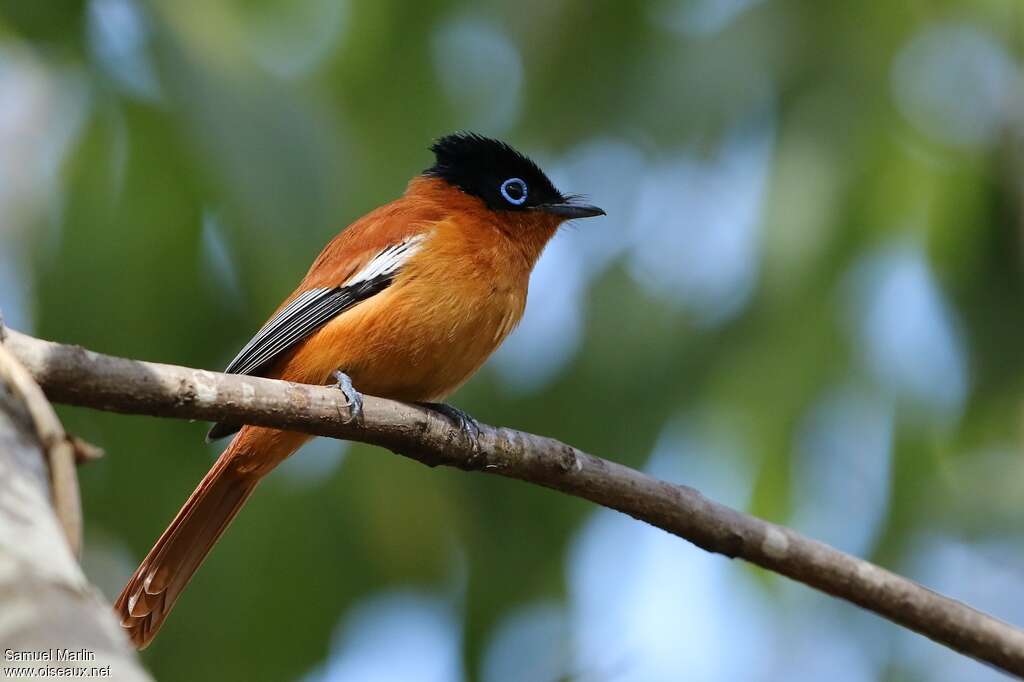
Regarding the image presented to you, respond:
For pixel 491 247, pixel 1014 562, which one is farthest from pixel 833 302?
pixel 1014 562

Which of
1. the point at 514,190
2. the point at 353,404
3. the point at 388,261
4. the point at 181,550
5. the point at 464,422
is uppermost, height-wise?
the point at 514,190

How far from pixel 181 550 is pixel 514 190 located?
7.16 ft

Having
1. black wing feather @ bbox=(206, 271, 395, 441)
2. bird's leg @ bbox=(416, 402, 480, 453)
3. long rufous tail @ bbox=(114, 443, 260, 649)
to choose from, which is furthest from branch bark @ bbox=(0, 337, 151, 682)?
black wing feather @ bbox=(206, 271, 395, 441)

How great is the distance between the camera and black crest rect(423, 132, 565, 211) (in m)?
5.08

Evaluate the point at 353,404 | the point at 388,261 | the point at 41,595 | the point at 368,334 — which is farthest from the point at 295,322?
the point at 41,595

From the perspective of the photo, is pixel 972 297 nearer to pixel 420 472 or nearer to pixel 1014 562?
pixel 1014 562

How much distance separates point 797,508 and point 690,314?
0.88 m

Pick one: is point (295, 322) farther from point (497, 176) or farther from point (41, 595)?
point (41, 595)

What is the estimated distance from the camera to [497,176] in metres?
5.18

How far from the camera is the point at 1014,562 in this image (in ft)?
17.2

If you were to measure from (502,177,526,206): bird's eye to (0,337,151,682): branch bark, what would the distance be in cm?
381

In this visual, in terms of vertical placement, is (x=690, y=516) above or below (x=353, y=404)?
above

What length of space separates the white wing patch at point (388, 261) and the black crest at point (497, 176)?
70 cm

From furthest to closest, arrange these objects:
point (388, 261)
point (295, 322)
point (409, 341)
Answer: point (388, 261)
point (295, 322)
point (409, 341)
